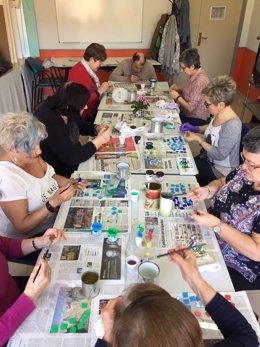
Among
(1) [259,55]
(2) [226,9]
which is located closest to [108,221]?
(1) [259,55]

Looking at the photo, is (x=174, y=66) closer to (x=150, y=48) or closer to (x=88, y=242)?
(x=150, y=48)

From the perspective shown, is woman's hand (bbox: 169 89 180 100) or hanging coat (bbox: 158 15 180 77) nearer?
woman's hand (bbox: 169 89 180 100)

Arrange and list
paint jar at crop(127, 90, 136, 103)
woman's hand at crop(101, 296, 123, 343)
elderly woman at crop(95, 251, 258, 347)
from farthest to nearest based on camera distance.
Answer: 1. paint jar at crop(127, 90, 136, 103)
2. woman's hand at crop(101, 296, 123, 343)
3. elderly woman at crop(95, 251, 258, 347)

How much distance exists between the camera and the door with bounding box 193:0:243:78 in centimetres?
541

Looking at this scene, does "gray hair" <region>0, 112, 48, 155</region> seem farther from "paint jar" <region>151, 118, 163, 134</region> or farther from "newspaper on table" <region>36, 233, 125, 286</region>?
"paint jar" <region>151, 118, 163, 134</region>

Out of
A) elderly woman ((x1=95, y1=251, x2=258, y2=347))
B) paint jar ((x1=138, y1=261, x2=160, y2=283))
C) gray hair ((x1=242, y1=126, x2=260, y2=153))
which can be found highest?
gray hair ((x1=242, y1=126, x2=260, y2=153))

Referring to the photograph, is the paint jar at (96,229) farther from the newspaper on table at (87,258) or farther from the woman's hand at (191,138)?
the woman's hand at (191,138)

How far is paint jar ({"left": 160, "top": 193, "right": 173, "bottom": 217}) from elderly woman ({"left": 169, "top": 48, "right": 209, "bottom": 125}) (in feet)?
6.74

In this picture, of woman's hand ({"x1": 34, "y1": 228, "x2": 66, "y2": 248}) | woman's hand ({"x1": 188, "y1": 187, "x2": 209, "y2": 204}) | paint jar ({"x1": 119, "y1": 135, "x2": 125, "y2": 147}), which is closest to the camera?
woman's hand ({"x1": 34, "y1": 228, "x2": 66, "y2": 248})

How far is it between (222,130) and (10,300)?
71.8 inches

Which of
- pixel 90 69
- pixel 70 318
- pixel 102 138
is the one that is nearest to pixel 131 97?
pixel 90 69

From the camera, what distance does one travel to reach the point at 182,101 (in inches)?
132

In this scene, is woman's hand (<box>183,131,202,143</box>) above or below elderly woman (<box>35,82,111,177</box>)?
below

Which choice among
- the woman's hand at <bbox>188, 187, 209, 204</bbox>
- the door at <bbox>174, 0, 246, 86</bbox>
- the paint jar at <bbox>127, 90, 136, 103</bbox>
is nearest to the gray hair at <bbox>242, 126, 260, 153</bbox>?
the woman's hand at <bbox>188, 187, 209, 204</bbox>
